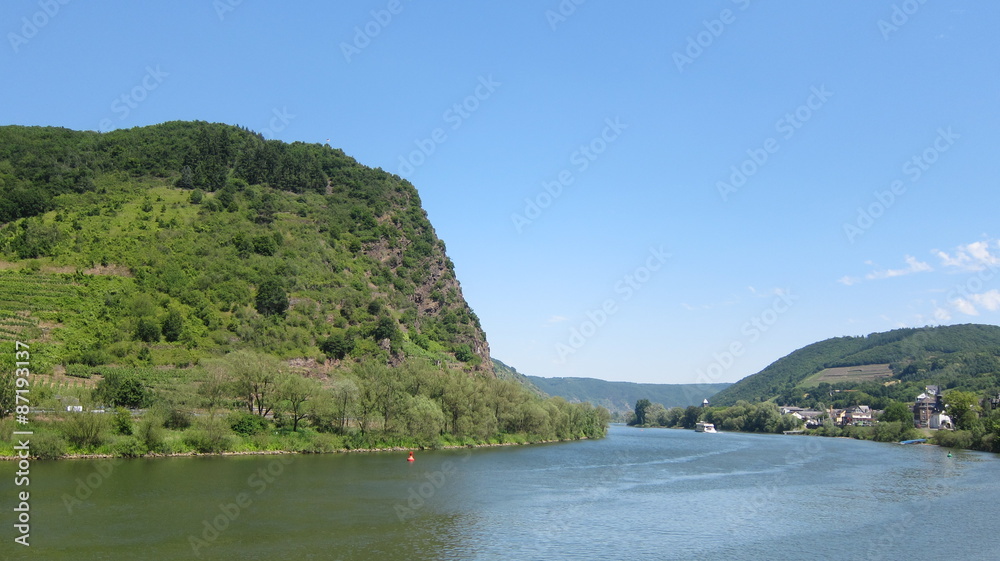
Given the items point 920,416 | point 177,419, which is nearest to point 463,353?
point 177,419

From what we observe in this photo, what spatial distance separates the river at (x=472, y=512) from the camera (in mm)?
30266

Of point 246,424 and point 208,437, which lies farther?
point 246,424

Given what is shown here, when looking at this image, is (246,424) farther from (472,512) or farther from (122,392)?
(472,512)

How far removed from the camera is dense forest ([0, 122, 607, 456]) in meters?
64.9

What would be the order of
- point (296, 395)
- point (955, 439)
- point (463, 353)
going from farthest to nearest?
point (463, 353)
point (955, 439)
point (296, 395)

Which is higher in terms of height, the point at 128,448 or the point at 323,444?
the point at 128,448

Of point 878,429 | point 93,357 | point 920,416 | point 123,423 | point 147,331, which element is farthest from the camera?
point 920,416

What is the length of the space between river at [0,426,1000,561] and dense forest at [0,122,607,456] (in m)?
8.38

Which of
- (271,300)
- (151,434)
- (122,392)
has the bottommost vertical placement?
(151,434)

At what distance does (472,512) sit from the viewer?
4006 cm

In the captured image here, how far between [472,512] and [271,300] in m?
64.8

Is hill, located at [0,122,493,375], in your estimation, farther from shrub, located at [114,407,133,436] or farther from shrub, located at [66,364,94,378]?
shrub, located at [114,407,133,436]

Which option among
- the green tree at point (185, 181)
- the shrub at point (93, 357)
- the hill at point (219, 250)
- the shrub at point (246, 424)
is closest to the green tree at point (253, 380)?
the shrub at point (246, 424)

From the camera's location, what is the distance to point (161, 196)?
11462 cm
